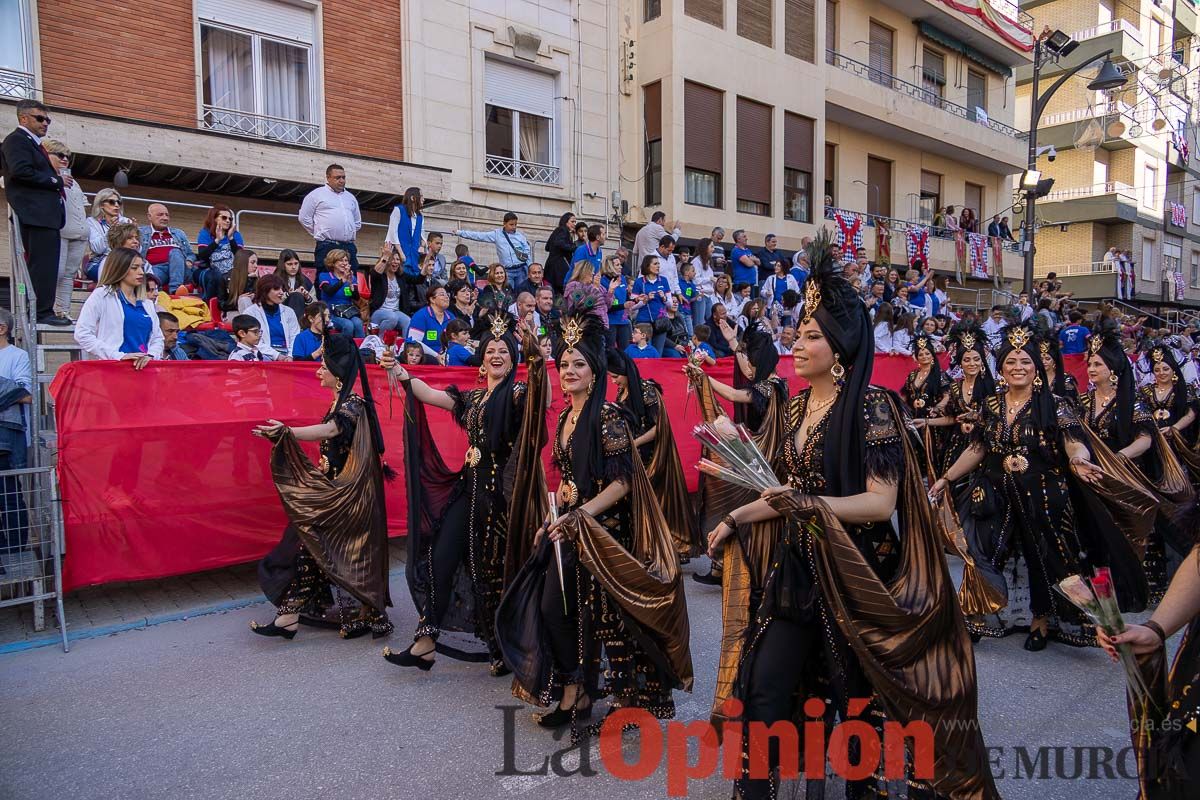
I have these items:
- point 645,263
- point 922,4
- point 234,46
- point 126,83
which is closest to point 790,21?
point 922,4

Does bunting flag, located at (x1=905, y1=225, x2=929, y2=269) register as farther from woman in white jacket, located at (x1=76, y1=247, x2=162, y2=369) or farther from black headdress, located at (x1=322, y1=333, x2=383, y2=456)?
woman in white jacket, located at (x1=76, y1=247, x2=162, y2=369)

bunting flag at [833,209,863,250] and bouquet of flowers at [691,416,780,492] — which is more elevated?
bunting flag at [833,209,863,250]

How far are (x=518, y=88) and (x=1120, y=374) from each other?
10.8 m

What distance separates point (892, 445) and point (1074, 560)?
9.57 ft

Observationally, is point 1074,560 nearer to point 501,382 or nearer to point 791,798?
point 791,798

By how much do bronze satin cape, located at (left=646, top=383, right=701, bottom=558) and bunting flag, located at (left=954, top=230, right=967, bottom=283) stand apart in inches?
769

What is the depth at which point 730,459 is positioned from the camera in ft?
10.1

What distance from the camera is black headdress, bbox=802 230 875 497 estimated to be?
305 centimetres

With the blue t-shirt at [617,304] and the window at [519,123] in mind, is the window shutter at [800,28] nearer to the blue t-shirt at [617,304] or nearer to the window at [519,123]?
the window at [519,123]

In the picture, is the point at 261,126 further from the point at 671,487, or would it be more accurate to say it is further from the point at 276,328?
the point at 671,487

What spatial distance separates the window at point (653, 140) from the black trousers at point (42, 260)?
1126 centimetres

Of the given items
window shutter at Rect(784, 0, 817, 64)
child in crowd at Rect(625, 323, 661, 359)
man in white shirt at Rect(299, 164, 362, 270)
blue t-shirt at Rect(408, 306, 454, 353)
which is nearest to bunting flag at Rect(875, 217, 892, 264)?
window shutter at Rect(784, 0, 817, 64)

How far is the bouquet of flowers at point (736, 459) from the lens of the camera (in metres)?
3.04

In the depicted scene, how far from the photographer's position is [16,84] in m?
9.41
